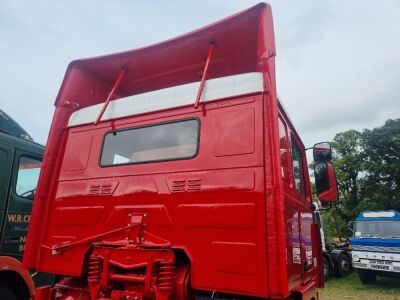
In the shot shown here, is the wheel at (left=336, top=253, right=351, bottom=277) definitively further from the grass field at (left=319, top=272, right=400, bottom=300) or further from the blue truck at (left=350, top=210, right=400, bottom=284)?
the blue truck at (left=350, top=210, right=400, bottom=284)

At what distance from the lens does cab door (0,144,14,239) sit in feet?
12.9

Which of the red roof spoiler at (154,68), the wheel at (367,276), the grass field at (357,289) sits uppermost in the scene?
the red roof spoiler at (154,68)


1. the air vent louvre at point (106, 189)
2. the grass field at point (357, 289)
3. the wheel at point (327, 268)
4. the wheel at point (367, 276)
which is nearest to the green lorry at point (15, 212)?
the air vent louvre at point (106, 189)

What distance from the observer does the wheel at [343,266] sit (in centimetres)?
1280

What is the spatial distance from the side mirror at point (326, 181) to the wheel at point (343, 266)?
10580mm

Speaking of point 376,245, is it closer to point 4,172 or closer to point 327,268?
point 327,268

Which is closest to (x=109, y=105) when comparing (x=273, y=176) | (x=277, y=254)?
(x=273, y=176)

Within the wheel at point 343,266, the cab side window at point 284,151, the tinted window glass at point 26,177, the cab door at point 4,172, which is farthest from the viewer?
the wheel at point 343,266

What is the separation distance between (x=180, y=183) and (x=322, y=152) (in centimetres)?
177

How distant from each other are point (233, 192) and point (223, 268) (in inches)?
19.9

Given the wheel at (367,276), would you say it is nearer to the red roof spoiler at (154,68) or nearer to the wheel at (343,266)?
the wheel at (343,266)

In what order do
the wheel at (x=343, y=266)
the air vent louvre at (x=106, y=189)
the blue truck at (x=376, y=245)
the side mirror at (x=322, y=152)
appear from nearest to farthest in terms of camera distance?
the air vent louvre at (x=106, y=189), the side mirror at (x=322, y=152), the blue truck at (x=376, y=245), the wheel at (x=343, y=266)

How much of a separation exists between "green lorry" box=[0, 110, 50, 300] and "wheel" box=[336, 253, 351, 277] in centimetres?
1143

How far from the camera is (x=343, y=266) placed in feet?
43.3
